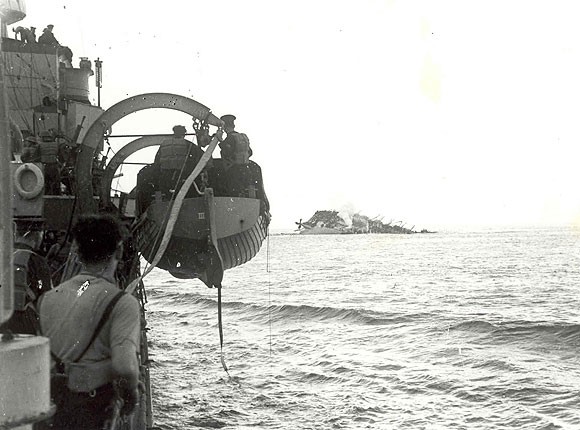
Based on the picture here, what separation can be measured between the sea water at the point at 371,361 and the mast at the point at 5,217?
10065mm

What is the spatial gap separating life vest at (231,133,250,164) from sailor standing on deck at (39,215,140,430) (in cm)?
492

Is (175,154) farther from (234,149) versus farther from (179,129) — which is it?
(234,149)

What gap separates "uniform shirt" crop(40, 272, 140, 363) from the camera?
3270 millimetres

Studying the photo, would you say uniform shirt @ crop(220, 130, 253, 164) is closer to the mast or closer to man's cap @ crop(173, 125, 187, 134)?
man's cap @ crop(173, 125, 187, 134)

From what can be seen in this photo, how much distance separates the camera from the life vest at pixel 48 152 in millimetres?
9422

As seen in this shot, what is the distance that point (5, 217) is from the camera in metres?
2.53

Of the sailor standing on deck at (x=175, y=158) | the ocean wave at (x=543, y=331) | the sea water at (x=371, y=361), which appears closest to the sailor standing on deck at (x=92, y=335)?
the sailor standing on deck at (x=175, y=158)

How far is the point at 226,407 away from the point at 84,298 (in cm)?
1097

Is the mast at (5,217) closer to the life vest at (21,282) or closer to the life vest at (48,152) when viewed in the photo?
the life vest at (21,282)

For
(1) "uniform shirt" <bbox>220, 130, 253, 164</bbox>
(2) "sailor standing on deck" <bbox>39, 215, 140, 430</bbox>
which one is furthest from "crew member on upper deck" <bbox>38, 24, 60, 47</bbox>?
(2) "sailor standing on deck" <bbox>39, 215, 140, 430</bbox>

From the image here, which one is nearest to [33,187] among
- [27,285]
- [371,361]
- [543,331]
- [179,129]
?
[27,285]

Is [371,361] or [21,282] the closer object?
[21,282]

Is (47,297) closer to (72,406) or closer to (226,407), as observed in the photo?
(72,406)

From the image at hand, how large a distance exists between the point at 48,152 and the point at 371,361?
12729mm
